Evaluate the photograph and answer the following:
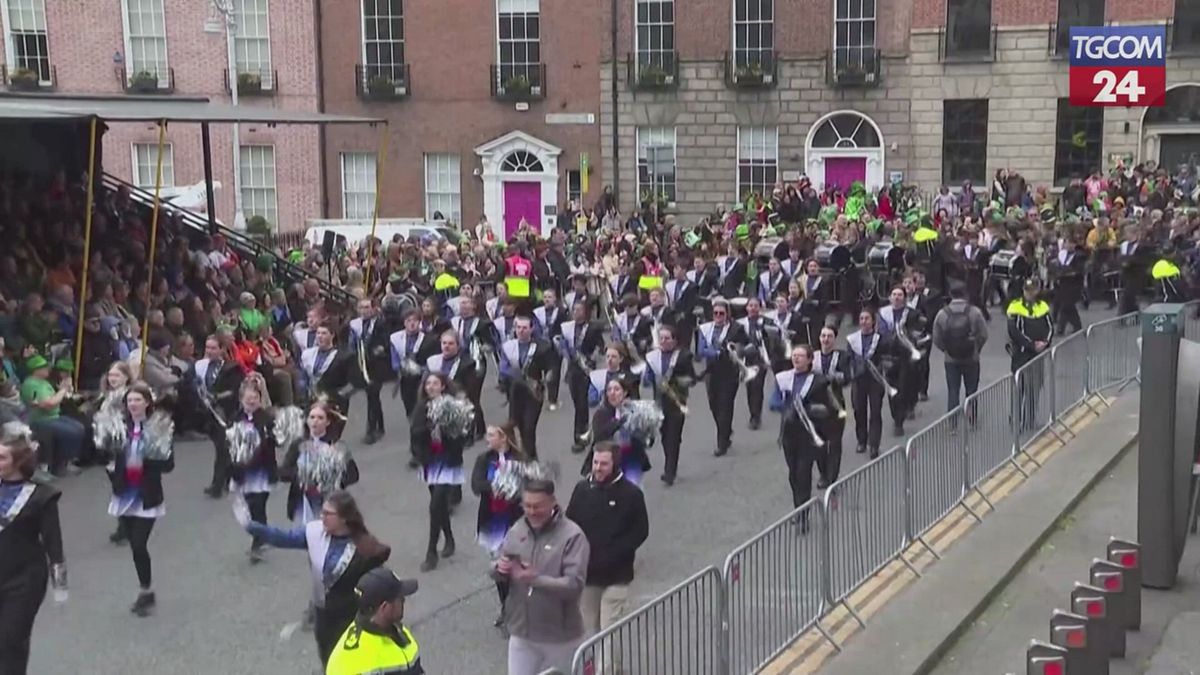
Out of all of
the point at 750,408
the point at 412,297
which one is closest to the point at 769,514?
the point at 750,408

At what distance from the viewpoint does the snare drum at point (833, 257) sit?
20.1 metres

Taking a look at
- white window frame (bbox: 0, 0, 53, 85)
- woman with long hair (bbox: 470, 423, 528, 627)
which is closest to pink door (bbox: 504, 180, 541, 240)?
white window frame (bbox: 0, 0, 53, 85)

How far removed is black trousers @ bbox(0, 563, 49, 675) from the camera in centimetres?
745

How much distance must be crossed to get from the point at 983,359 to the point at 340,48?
21.5 metres

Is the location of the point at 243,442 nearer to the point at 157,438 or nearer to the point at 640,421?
the point at 157,438

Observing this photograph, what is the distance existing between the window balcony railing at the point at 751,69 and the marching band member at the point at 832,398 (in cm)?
2092

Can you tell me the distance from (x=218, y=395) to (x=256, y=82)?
75.7ft

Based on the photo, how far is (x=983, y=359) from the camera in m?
18.9

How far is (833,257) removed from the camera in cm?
2020

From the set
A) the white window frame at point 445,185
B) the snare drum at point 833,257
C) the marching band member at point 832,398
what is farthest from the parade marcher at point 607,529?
the white window frame at point 445,185

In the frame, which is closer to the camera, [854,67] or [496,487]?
[496,487]

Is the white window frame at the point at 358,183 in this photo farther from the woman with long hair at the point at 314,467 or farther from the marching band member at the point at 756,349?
the woman with long hair at the point at 314,467

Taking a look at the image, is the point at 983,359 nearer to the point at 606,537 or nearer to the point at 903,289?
the point at 903,289

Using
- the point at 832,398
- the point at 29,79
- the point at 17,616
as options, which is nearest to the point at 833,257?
the point at 832,398
